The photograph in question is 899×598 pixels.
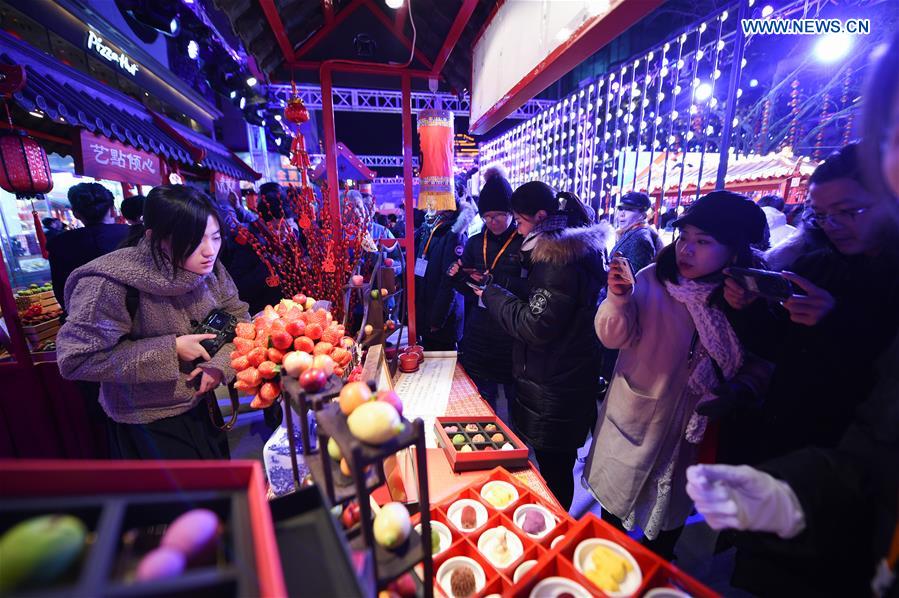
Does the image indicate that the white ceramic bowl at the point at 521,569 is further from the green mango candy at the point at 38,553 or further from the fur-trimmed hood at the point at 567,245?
the fur-trimmed hood at the point at 567,245

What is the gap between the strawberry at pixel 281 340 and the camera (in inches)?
37.5

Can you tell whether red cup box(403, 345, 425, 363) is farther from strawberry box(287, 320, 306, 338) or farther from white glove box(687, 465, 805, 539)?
white glove box(687, 465, 805, 539)

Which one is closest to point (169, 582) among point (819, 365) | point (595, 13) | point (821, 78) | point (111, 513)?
point (111, 513)

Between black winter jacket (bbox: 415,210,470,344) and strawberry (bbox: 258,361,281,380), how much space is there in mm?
1805

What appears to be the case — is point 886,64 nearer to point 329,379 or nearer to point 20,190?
point 329,379

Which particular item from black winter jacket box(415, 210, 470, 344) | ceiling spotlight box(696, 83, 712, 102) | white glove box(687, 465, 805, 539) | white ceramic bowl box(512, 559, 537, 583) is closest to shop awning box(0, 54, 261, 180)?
black winter jacket box(415, 210, 470, 344)

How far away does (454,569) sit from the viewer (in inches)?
34.4

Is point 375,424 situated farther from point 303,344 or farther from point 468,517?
point 468,517

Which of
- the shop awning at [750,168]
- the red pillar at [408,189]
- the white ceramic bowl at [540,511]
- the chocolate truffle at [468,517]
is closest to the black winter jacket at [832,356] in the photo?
the white ceramic bowl at [540,511]

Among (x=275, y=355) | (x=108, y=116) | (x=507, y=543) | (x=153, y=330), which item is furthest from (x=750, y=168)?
(x=108, y=116)

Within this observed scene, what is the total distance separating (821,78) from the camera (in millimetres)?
5770

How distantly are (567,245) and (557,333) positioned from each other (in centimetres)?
38

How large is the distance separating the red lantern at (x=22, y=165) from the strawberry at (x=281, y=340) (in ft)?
10.3

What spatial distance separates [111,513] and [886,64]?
44.9 inches
